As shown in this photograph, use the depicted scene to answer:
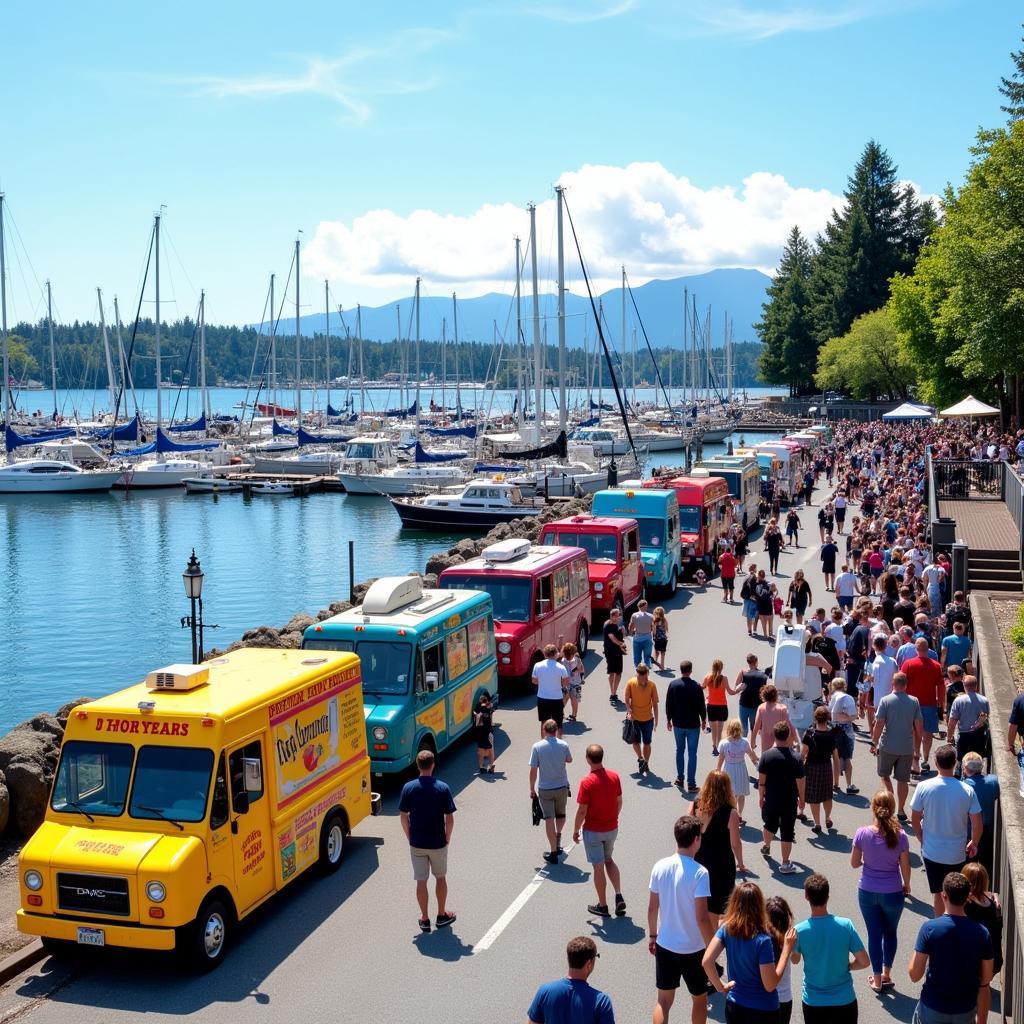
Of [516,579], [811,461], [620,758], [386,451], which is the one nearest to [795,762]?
[620,758]

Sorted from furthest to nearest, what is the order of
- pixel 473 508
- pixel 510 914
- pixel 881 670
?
pixel 473 508, pixel 881 670, pixel 510 914

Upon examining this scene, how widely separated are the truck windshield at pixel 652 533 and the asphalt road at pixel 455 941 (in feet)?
45.6

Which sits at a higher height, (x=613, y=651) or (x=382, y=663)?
(x=382, y=663)

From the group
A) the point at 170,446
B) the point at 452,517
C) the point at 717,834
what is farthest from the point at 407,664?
the point at 170,446

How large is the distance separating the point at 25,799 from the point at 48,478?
207 ft

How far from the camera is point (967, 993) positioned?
293 inches

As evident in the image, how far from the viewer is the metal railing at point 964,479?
3319 centimetres

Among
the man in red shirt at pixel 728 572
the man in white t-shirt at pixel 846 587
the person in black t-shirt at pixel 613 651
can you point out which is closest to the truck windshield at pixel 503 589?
the person in black t-shirt at pixel 613 651

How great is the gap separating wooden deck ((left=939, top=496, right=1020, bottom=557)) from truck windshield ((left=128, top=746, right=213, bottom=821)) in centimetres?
1869

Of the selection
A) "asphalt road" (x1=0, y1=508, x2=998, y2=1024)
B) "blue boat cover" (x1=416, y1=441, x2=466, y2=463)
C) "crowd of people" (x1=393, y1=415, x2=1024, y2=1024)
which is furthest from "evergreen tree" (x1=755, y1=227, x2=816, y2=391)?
"asphalt road" (x1=0, y1=508, x2=998, y2=1024)

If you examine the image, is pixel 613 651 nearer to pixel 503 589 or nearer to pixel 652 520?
pixel 503 589

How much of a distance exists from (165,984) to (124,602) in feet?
104

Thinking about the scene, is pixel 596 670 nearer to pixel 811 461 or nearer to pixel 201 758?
pixel 201 758

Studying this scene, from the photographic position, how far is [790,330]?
12612 centimetres
